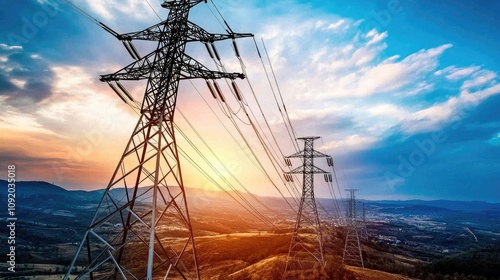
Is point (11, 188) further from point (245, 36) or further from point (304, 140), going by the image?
point (304, 140)

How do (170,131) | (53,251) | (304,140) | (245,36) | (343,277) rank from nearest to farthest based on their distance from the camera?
1. (170,131)
2. (245,36)
3. (343,277)
4. (304,140)
5. (53,251)

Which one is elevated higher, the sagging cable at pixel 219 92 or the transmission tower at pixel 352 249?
the sagging cable at pixel 219 92

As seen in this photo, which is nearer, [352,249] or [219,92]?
[219,92]

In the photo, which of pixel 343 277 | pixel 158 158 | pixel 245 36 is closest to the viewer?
pixel 158 158

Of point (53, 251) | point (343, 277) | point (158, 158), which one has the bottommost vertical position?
point (53, 251)

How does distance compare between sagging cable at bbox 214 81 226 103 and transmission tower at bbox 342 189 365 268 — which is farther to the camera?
transmission tower at bbox 342 189 365 268

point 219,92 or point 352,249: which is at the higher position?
point 219,92

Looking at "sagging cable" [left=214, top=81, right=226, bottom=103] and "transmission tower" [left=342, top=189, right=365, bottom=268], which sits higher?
"sagging cable" [left=214, top=81, right=226, bottom=103]

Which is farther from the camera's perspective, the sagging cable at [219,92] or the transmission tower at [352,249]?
the transmission tower at [352,249]

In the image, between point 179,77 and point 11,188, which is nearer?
point 179,77

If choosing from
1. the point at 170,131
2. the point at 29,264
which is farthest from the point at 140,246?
the point at 170,131

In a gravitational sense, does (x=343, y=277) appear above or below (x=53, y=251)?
above
